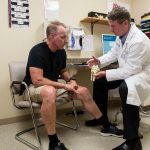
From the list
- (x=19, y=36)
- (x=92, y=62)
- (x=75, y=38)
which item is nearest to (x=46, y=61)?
(x=92, y=62)

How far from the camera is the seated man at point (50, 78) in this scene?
6.15 ft

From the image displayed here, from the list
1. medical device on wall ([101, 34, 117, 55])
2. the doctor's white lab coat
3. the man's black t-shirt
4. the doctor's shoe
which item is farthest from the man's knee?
medical device on wall ([101, 34, 117, 55])

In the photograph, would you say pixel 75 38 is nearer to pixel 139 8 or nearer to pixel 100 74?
pixel 100 74

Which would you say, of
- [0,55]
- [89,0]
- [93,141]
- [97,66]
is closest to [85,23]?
[89,0]

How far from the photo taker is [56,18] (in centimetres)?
293

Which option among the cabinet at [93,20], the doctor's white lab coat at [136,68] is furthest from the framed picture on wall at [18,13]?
the doctor's white lab coat at [136,68]

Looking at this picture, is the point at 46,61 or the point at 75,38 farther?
the point at 75,38

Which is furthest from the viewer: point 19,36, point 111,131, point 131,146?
point 19,36

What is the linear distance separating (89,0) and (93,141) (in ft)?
6.44

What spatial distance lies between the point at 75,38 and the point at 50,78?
3.28 ft

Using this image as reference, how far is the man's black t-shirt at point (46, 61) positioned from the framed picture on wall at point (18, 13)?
2.10 ft

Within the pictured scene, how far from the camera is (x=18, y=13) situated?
8.75 ft

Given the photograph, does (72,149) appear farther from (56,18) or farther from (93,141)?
(56,18)

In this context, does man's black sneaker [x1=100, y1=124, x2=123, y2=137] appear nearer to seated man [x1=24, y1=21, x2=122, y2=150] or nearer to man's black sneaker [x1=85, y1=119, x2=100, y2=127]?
seated man [x1=24, y1=21, x2=122, y2=150]
